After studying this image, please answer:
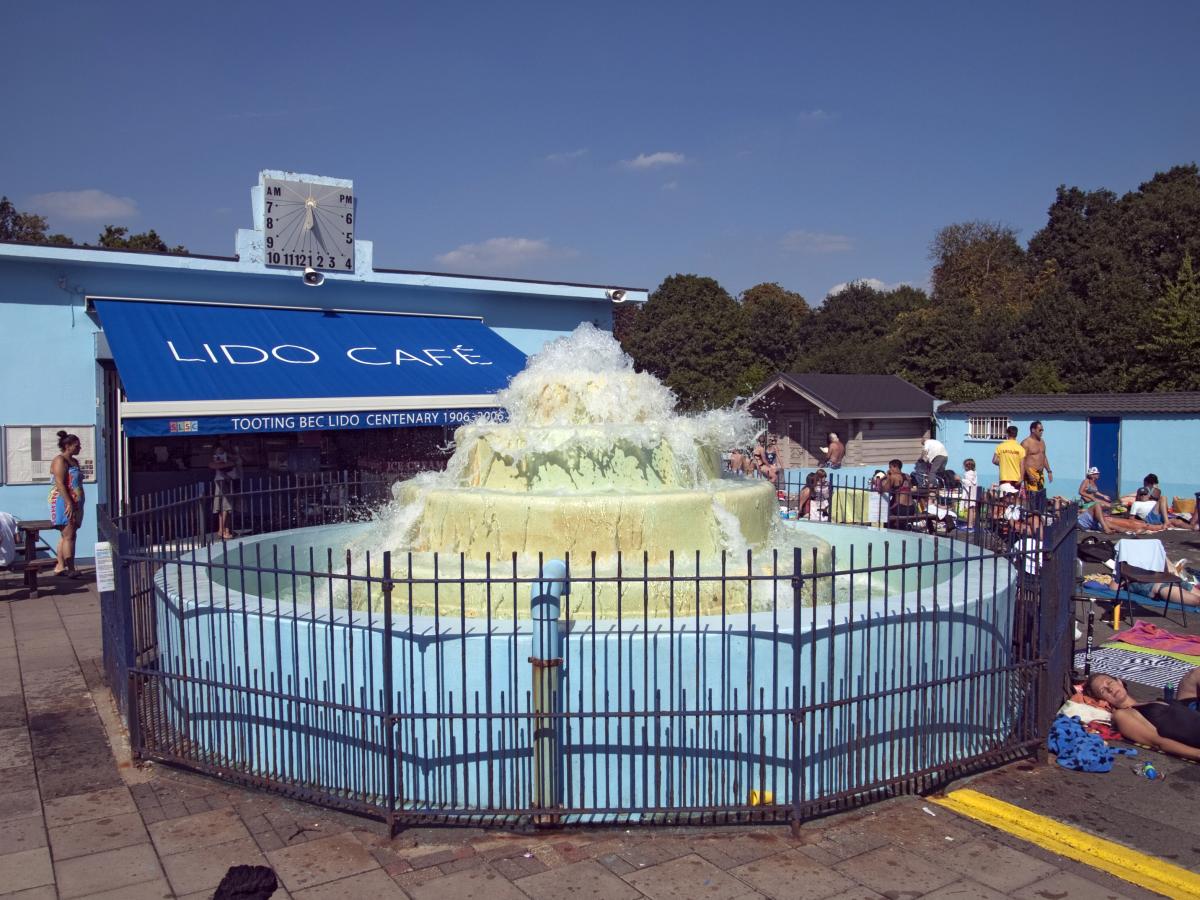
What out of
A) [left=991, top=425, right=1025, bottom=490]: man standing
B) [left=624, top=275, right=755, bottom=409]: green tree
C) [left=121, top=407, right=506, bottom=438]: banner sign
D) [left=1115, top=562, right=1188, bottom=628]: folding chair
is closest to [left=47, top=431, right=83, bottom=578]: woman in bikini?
[left=121, top=407, right=506, bottom=438]: banner sign

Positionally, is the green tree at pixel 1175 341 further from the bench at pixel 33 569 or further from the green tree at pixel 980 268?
the bench at pixel 33 569

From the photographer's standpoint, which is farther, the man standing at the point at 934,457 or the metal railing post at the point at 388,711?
the man standing at the point at 934,457

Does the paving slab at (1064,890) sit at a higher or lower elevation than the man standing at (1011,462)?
lower

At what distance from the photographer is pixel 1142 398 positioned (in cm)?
2256

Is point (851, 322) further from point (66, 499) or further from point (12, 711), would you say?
point (12, 711)

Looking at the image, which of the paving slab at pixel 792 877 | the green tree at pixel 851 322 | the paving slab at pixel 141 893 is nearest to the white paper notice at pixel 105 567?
the paving slab at pixel 141 893

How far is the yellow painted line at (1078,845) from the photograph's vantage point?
4.59m

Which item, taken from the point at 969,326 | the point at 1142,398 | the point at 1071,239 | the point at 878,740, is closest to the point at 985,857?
the point at 878,740

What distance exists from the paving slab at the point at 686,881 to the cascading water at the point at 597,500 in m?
1.67

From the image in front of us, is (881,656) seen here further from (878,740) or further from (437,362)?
(437,362)

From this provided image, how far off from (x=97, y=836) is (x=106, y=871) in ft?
1.56

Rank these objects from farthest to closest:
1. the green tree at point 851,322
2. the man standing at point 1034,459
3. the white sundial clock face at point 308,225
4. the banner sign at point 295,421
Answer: the green tree at point 851,322 < the white sundial clock face at point 308,225 < the man standing at point 1034,459 < the banner sign at point 295,421

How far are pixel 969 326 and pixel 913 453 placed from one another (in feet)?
39.6

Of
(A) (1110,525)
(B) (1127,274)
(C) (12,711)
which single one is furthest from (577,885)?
(B) (1127,274)
